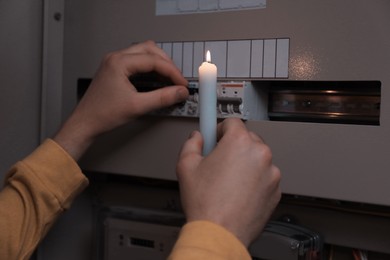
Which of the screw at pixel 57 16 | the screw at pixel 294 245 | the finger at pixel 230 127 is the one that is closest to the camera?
the finger at pixel 230 127

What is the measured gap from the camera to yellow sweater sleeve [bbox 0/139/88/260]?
33.0 inches

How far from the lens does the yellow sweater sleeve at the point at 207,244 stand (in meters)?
0.57

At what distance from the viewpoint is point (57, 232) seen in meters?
1.18

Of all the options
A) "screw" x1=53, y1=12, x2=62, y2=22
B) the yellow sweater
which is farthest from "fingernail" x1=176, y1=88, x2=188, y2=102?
"screw" x1=53, y1=12, x2=62, y2=22

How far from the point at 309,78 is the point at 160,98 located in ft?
0.87

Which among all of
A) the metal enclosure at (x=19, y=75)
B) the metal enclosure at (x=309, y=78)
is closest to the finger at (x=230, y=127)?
the metal enclosure at (x=309, y=78)

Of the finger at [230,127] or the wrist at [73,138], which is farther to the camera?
the wrist at [73,138]

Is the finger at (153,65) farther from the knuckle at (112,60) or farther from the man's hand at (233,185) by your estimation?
the man's hand at (233,185)

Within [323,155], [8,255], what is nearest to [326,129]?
[323,155]

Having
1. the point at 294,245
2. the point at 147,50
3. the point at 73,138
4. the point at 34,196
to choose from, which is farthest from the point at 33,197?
the point at 294,245

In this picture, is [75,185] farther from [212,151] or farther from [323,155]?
[323,155]

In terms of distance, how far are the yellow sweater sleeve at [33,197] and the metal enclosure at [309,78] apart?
13 cm

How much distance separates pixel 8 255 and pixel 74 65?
0.43 m

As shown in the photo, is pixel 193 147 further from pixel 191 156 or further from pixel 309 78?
pixel 309 78
